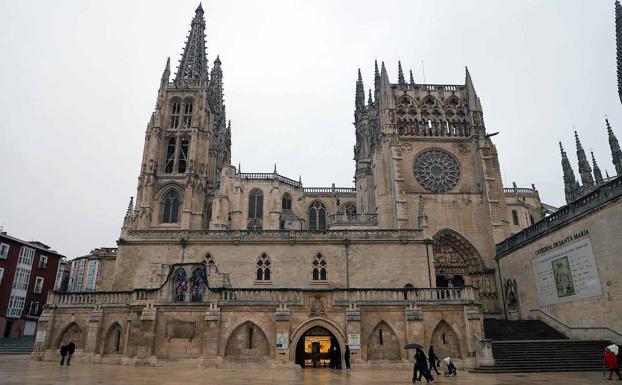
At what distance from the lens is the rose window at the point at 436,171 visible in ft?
117

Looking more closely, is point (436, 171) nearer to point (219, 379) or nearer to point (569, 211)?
point (569, 211)

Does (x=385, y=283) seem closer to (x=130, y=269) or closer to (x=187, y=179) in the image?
(x=130, y=269)

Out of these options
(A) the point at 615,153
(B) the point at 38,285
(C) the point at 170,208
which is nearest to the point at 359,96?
(C) the point at 170,208

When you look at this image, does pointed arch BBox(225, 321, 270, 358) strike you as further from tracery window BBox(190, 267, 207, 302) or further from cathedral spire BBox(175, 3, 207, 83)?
cathedral spire BBox(175, 3, 207, 83)

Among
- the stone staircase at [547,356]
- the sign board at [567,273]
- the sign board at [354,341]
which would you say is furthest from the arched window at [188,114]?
the stone staircase at [547,356]

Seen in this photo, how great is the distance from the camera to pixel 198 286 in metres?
19.7

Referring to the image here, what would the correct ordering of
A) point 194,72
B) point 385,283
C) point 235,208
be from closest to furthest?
point 385,283 → point 235,208 → point 194,72

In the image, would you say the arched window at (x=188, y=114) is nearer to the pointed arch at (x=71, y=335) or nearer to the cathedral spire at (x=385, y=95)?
the cathedral spire at (x=385, y=95)

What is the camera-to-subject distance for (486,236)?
33.6 metres

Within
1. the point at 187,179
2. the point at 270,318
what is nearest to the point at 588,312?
the point at 270,318

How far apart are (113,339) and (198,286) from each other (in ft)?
17.5

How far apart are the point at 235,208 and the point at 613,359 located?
118ft

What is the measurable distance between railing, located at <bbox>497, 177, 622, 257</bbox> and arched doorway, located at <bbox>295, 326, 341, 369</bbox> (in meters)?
15.2

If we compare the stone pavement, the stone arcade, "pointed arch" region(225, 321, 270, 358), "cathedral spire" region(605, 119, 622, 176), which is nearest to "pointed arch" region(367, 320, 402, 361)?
the stone arcade
